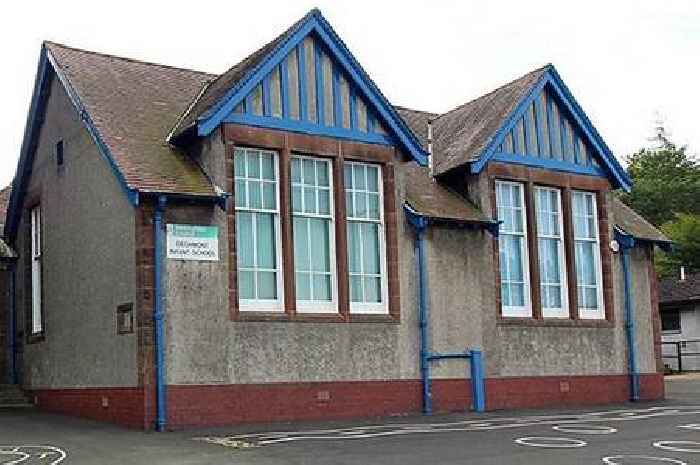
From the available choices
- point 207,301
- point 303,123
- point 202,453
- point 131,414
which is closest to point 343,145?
point 303,123

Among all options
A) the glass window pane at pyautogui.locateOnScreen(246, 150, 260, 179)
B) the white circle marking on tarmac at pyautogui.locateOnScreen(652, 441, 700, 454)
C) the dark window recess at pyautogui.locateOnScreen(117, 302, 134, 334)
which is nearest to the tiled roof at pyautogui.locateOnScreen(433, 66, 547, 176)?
the glass window pane at pyautogui.locateOnScreen(246, 150, 260, 179)

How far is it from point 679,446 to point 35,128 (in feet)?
51.2

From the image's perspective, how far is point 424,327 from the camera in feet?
65.8

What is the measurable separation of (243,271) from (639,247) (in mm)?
11236

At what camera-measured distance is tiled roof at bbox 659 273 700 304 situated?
40906 mm

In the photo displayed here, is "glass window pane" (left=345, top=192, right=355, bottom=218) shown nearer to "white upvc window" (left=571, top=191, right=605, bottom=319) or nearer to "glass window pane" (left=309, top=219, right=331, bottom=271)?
"glass window pane" (left=309, top=219, right=331, bottom=271)

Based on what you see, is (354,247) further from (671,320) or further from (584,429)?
(671,320)

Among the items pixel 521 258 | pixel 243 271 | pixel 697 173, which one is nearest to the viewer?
pixel 243 271

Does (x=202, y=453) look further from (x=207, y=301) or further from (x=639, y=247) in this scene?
(x=639, y=247)

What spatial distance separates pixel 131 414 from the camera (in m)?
16.8

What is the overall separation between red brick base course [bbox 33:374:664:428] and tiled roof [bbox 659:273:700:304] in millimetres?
19294

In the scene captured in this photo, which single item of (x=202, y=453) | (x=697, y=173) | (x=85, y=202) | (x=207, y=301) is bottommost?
(x=202, y=453)

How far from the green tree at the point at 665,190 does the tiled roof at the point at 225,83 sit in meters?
49.0

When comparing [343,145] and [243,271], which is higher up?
[343,145]
